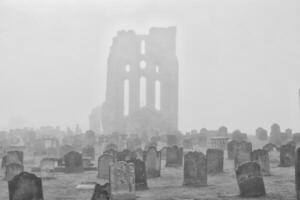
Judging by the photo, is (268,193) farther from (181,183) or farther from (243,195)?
(181,183)

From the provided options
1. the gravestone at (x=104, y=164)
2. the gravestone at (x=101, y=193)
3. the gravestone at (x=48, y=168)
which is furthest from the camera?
the gravestone at (x=48, y=168)

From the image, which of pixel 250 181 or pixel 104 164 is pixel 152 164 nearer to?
pixel 104 164

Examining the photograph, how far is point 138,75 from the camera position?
141ft

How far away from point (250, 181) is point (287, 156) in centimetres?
657

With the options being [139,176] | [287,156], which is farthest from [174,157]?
[139,176]

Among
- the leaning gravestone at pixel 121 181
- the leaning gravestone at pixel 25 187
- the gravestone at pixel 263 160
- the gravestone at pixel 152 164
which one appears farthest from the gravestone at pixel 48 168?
the gravestone at pixel 263 160

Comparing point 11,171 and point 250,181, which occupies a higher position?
point 250,181

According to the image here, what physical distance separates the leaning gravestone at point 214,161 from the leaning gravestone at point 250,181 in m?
4.09

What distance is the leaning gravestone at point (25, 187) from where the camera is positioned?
24.6ft

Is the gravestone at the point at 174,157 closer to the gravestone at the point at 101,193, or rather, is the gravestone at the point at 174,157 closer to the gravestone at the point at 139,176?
the gravestone at the point at 139,176

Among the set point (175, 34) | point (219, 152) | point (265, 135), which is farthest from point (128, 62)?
point (219, 152)

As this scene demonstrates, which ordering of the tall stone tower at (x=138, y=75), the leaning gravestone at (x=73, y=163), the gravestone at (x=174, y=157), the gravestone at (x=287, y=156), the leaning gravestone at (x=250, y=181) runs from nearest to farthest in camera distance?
the leaning gravestone at (x=250, y=181), the leaning gravestone at (x=73, y=163), the gravestone at (x=287, y=156), the gravestone at (x=174, y=157), the tall stone tower at (x=138, y=75)

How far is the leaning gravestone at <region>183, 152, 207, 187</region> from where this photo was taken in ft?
35.2

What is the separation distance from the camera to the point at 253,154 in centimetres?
1235
